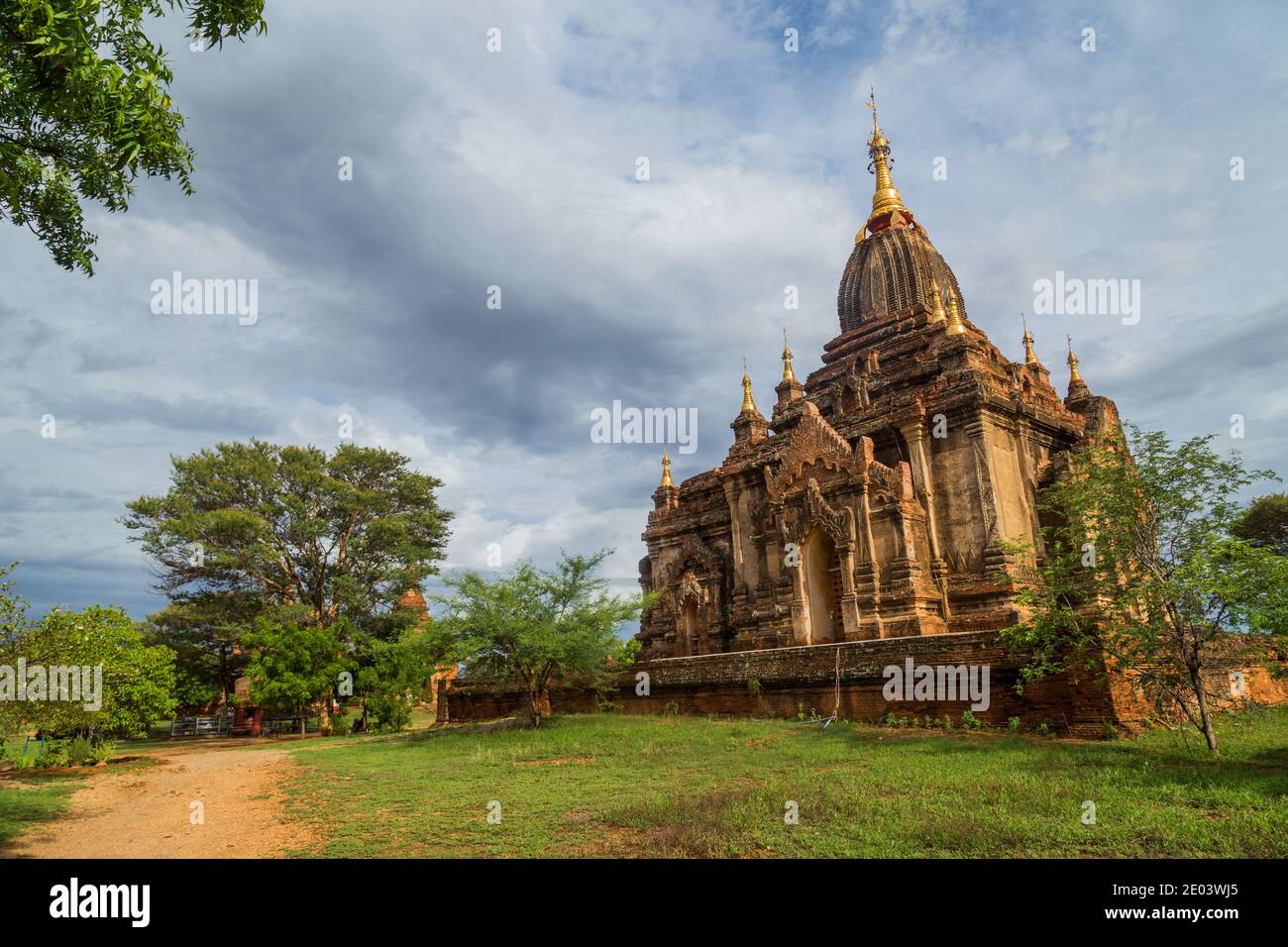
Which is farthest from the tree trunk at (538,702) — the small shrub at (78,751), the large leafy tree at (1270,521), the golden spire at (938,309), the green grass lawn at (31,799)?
the large leafy tree at (1270,521)

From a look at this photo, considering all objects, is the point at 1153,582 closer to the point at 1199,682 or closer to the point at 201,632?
the point at 1199,682

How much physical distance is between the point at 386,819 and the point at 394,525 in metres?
25.3

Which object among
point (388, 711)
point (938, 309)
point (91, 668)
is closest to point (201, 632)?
point (388, 711)

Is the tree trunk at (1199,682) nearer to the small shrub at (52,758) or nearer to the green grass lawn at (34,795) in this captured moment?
the green grass lawn at (34,795)

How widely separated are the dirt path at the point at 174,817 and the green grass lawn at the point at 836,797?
68 cm

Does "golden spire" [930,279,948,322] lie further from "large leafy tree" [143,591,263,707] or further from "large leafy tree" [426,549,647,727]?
"large leafy tree" [143,591,263,707]

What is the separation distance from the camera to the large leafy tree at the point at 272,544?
31469mm

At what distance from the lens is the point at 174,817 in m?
11.4

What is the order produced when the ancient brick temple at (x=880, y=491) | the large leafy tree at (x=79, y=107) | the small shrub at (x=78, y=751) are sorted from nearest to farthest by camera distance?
the large leafy tree at (x=79, y=107)
the small shrub at (x=78, y=751)
the ancient brick temple at (x=880, y=491)

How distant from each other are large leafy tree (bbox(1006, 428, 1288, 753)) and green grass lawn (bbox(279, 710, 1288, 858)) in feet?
3.95

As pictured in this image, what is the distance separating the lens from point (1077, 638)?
39.4 feet
